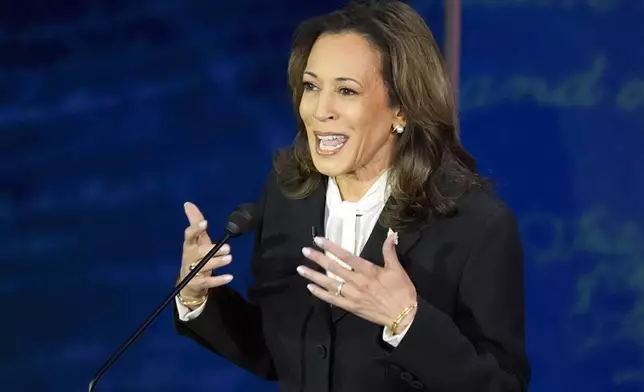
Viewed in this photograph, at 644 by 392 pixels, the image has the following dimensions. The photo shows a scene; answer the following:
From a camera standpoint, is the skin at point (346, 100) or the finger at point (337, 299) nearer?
the finger at point (337, 299)

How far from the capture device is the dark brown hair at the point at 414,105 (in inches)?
54.6

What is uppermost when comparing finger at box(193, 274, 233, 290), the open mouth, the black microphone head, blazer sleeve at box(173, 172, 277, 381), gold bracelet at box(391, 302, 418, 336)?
the open mouth

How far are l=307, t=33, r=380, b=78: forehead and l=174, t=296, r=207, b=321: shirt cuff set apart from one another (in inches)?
17.6

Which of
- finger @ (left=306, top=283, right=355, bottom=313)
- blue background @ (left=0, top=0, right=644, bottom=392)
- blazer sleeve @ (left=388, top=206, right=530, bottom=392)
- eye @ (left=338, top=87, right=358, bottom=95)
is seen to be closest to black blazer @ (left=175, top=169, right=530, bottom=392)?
blazer sleeve @ (left=388, top=206, right=530, bottom=392)

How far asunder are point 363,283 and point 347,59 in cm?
41

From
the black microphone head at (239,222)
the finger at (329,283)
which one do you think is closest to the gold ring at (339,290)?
the finger at (329,283)

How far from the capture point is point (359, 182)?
147 cm

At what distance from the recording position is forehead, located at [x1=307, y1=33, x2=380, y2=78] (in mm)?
1365

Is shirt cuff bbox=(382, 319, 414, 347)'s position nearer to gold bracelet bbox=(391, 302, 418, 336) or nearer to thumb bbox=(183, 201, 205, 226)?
gold bracelet bbox=(391, 302, 418, 336)

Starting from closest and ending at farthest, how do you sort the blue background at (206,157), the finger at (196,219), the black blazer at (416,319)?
1. the black blazer at (416,319)
2. the finger at (196,219)
3. the blue background at (206,157)

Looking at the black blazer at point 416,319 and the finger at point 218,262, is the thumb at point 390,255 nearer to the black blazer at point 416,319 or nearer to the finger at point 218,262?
the black blazer at point 416,319

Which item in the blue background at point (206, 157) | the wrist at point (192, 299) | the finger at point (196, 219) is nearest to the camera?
the finger at point (196, 219)

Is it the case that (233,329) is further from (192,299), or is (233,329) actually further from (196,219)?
(196,219)

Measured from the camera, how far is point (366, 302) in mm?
1142
